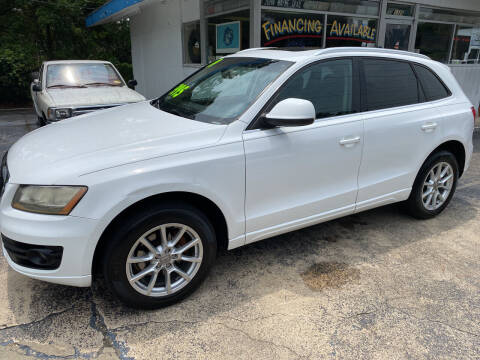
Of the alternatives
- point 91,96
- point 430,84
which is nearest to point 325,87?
point 430,84

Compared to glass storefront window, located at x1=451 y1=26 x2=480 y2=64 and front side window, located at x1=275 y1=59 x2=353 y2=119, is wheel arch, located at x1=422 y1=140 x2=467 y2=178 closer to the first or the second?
front side window, located at x1=275 y1=59 x2=353 y2=119

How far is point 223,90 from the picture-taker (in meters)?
3.17

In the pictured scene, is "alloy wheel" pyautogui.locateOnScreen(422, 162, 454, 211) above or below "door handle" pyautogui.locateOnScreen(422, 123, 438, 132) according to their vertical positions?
below

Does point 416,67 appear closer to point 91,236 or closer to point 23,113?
point 91,236

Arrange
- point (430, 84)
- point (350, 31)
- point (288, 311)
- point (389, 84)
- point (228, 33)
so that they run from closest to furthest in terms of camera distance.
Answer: point (288, 311) → point (389, 84) → point (430, 84) → point (228, 33) → point (350, 31)

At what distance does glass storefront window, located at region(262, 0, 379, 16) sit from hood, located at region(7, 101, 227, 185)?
575 centimetres

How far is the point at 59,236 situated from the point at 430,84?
3605 mm

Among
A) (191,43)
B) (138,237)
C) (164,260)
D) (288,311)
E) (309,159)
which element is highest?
(191,43)

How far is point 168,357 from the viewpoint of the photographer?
88.8 inches

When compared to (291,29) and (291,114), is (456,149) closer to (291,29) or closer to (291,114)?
(291,114)

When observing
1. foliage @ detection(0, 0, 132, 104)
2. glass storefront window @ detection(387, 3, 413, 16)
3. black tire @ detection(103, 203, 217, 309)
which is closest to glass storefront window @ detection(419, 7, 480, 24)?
glass storefront window @ detection(387, 3, 413, 16)

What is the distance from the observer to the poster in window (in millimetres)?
8227

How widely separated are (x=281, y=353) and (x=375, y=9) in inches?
374

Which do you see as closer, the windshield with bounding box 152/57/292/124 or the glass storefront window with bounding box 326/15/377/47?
the windshield with bounding box 152/57/292/124
